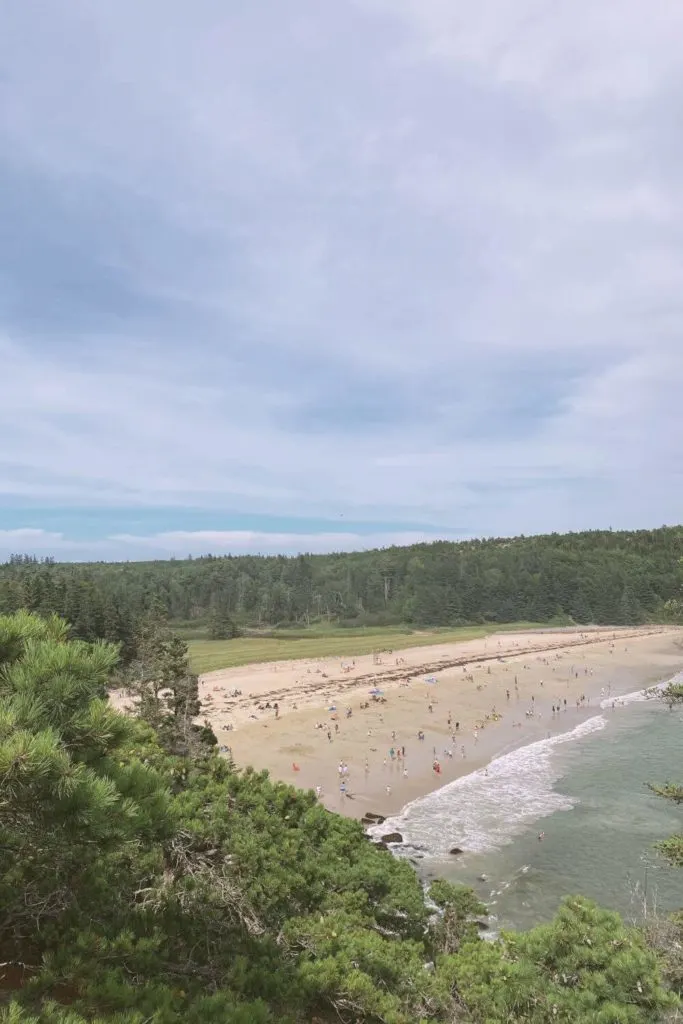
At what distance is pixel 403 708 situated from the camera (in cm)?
5112

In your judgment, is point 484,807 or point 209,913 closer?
point 209,913

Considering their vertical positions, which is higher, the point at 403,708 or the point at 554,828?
the point at 554,828

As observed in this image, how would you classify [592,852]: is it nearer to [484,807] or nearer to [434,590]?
[484,807]

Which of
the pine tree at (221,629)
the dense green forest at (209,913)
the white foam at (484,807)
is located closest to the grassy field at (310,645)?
the pine tree at (221,629)

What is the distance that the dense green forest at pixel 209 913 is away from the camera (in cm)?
512

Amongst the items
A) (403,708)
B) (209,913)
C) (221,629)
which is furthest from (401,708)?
(221,629)

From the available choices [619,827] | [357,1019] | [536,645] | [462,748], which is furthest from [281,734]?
[536,645]

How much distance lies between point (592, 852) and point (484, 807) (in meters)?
6.01

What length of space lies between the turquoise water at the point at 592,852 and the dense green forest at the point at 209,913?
27.8 feet

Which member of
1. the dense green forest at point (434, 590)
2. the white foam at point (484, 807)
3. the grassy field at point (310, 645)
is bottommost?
the grassy field at point (310, 645)

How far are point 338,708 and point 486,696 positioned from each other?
15.1 metres

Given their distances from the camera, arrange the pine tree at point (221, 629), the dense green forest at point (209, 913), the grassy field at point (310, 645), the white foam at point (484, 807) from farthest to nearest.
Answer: the pine tree at point (221, 629) < the grassy field at point (310, 645) < the white foam at point (484, 807) < the dense green forest at point (209, 913)

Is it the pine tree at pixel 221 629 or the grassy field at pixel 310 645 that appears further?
the pine tree at pixel 221 629

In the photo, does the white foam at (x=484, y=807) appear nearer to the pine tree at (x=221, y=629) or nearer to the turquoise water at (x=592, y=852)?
the turquoise water at (x=592, y=852)
